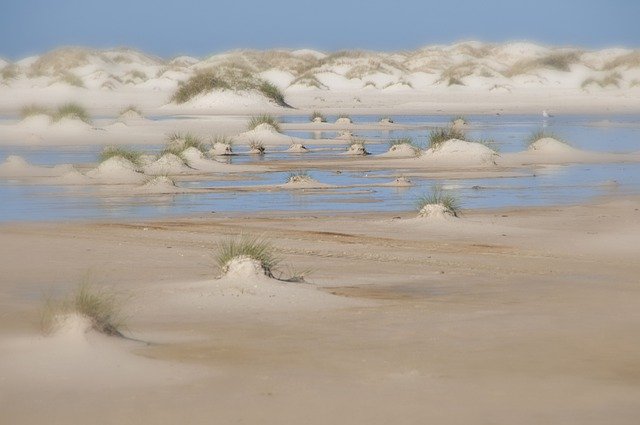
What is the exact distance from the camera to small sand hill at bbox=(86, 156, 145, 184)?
25.3m

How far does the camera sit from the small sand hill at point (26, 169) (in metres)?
26.6

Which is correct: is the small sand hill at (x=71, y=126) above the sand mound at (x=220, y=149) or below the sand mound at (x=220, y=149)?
above

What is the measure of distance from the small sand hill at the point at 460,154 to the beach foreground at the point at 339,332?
14330 mm

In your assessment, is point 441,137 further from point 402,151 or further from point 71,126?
point 71,126

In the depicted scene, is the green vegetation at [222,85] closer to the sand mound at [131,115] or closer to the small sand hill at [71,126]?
the sand mound at [131,115]

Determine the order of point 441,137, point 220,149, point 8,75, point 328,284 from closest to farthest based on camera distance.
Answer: point 328,284, point 441,137, point 220,149, point 8,75

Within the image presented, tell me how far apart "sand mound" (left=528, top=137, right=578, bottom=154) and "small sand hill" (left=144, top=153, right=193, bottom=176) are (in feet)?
30.9

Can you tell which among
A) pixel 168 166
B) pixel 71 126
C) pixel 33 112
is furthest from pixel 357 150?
pixel 33 112

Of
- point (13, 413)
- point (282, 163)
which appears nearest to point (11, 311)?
point (13, 413)

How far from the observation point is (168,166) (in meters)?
28.2

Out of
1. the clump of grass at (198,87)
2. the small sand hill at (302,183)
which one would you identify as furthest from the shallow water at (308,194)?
the clump of grass at (198,87)

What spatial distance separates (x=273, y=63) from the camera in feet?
414

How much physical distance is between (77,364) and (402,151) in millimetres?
25208

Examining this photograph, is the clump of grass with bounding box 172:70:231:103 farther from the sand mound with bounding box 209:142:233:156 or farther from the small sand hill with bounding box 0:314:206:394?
the small sand hill with bounding box 0:314:206:394
